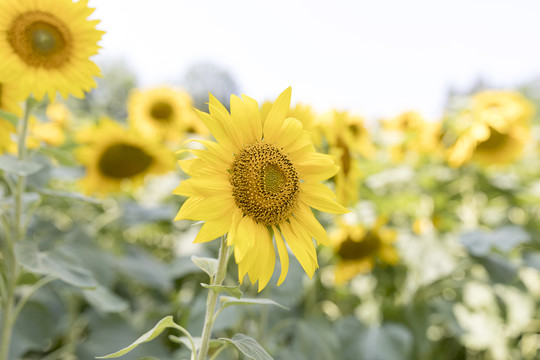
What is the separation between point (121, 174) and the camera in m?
2.03

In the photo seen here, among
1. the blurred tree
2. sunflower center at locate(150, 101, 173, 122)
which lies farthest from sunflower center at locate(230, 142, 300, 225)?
the blurred tree

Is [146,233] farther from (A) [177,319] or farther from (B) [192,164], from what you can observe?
(B) [192,164]

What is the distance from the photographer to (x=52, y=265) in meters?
0.99

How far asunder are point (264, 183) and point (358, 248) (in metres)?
1.35

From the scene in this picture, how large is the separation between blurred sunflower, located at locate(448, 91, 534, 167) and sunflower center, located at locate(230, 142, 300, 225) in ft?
5.50

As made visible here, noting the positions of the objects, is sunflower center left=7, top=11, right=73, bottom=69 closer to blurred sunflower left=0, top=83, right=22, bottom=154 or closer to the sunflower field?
the sunflower field

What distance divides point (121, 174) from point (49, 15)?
113 centimetres

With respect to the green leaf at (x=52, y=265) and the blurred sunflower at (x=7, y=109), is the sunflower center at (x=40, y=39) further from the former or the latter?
the green leaf at (x=52, y=265)

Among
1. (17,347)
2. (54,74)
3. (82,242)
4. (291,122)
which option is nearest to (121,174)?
(82,242)

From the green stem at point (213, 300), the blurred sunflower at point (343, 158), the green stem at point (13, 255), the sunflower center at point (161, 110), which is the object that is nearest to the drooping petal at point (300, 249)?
the green stem at point (213, 300)

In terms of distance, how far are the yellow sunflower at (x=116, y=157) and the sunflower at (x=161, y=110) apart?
95cm

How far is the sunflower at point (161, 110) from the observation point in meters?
3.05

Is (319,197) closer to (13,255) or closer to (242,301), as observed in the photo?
(242,301)

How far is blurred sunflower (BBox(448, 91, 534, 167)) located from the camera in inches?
87.7
